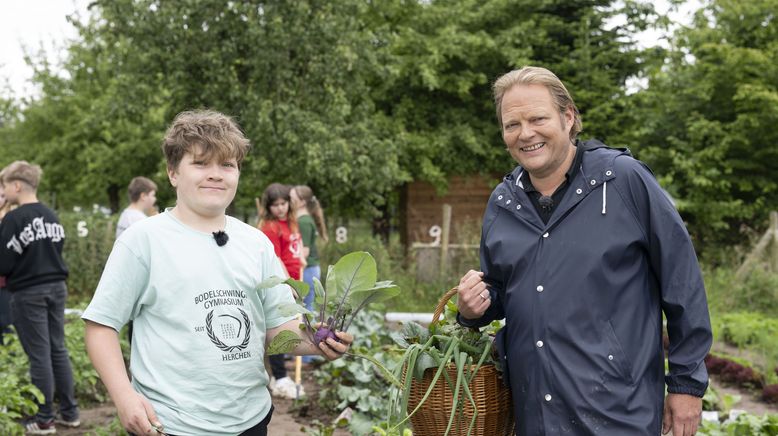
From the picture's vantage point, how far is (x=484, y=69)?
1758 cm

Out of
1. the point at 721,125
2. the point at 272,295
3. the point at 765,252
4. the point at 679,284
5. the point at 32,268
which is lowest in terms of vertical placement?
the point at 765,252

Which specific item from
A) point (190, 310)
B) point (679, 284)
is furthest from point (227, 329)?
point (679, 284)

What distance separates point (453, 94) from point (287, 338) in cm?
1574

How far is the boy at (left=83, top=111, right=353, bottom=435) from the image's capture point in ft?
8.02

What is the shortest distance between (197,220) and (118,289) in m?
0.32

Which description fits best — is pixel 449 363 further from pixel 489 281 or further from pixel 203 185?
pixel 203 185

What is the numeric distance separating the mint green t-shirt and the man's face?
96cm

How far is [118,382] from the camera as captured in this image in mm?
2396

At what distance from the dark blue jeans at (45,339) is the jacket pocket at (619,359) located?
4649mm

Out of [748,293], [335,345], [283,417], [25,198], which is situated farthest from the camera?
[748,293]

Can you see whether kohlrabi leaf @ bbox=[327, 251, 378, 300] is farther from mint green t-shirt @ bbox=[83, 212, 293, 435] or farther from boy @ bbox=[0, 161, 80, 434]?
boy @ bbox=[0, 161, 80, 434]

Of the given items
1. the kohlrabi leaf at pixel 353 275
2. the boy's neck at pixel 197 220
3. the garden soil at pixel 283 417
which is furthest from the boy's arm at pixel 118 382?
the garden soil at pixel 283 417

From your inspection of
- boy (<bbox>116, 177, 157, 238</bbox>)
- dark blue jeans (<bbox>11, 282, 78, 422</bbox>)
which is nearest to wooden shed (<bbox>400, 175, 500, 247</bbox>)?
boy (<bbox>116, 177, 157, 238</bbox>)

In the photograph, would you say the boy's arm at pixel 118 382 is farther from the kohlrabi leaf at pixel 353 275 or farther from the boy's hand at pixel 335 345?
the kohlrabi leaf at pixel 353 275
